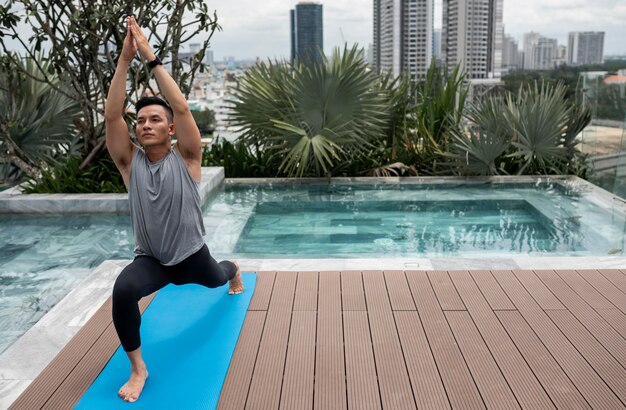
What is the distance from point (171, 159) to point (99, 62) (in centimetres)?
479

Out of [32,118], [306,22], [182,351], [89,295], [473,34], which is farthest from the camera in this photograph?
[473,34]

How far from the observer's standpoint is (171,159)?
267 cm

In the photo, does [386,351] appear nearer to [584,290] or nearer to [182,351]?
[182,351]

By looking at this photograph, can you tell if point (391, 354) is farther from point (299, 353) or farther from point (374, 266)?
point (374, 266)

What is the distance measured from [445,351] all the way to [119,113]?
1762mm

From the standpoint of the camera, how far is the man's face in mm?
2594

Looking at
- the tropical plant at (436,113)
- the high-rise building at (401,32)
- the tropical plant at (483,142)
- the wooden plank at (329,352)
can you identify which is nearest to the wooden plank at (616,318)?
the wooden plank at (329,352)

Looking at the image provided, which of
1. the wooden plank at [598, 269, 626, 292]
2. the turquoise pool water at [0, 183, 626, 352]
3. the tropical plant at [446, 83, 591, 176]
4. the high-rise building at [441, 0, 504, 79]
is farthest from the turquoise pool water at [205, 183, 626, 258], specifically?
the high-rise building at [441, 0, 504, 79]

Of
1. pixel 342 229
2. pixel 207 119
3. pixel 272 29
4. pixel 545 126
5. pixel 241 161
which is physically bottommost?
pixel 342 229

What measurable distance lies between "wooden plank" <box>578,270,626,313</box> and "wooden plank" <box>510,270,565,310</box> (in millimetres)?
301

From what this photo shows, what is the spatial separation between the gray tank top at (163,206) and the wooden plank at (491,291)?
1.68m

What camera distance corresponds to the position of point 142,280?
253cm

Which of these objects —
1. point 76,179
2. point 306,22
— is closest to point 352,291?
point 76,179

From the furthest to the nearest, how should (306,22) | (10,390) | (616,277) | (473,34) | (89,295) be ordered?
1. (473,34)
2. (306,22)
3. (616,277)
4. (89,295)
5. (10,390)
